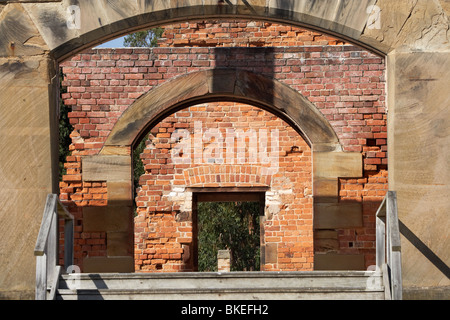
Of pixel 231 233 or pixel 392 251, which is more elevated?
pixel 392 251

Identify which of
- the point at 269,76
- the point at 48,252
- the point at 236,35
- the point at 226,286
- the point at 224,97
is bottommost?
the point at 226,286

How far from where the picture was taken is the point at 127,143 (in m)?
10.3

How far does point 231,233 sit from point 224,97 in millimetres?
13648

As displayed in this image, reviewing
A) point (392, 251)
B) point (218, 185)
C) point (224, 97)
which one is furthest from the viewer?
point (218, 185)

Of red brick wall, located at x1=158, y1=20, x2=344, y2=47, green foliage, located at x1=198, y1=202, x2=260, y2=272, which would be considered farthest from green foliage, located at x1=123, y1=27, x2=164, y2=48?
red brick wall, located at x1=158, y1=20, x2=344, y2=47

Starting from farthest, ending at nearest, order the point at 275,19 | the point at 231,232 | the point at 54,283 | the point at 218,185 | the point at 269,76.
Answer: the point at 231,232, the point at 218,185, the point at 269,76, the point at 275,19, the point at 54,283

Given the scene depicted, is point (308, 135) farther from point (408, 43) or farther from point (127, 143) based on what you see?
point (408, 43)

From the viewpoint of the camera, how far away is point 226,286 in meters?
5.52

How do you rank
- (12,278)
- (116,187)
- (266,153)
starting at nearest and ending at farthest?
(12,278) → (116,187) → (266,153)

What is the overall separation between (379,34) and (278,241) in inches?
278

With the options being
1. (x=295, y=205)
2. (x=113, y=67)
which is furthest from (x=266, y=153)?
(x=113, y=67)

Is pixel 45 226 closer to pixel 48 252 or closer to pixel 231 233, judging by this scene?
pixel 48 252

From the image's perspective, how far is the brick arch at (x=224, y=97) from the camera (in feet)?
33.5

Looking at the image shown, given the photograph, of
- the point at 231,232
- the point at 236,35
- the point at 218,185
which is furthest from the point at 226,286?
the point at 231,232
